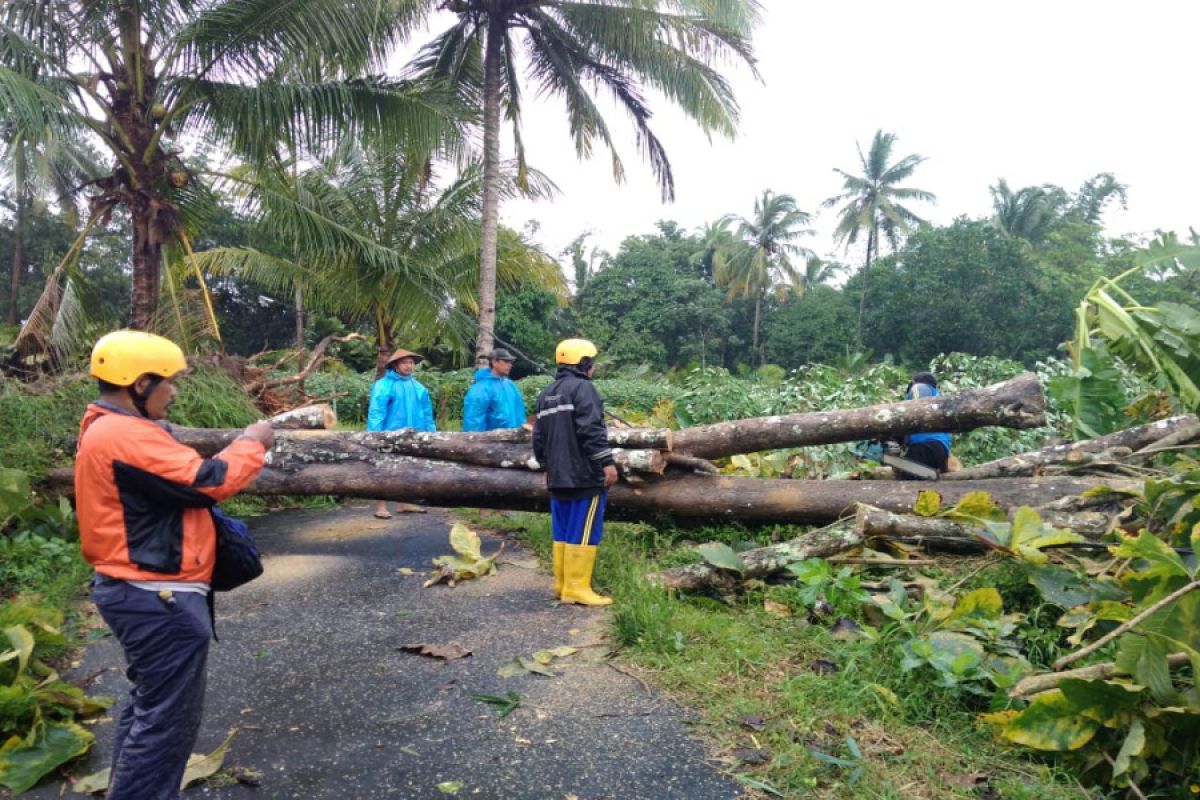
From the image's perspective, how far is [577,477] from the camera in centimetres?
513

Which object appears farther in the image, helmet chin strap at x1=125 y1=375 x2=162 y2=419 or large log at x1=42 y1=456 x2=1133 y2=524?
large log at x1=42 y1=456 x2=1133 y2=524

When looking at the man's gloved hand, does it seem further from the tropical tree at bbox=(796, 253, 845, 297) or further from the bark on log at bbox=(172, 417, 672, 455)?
the tropical tree at bbox=(796, 253, 845, 297)

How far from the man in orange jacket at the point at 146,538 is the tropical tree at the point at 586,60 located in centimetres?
982

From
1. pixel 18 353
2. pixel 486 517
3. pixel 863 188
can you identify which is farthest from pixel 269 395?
pixel 863 188

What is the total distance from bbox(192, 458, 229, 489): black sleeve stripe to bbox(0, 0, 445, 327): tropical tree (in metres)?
6.88

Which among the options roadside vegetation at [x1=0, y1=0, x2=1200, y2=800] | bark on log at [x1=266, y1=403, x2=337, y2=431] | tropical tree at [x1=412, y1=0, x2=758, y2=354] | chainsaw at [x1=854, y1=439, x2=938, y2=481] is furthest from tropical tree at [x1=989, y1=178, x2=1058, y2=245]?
bark on log at [x1=266, y1=403, x2=337, y2=431]

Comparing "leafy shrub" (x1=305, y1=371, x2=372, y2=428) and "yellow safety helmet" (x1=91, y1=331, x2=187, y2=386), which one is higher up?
"yellow safety helmet" (x1=91, y1=331, x2=187, y2=386)

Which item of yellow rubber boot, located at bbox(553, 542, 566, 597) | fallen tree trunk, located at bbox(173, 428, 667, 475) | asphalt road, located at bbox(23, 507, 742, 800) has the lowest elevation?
asphalt road, located at bbox(23, 507, 742, 800)

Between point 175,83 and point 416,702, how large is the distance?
7824 millimetres

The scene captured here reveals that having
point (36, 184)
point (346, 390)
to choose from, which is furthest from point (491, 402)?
point (36, 184)

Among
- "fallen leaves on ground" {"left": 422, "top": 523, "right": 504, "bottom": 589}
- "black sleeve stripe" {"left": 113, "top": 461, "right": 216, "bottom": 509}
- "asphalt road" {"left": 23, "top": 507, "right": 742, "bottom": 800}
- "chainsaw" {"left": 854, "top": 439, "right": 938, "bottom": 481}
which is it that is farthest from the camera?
"chainsaw" {"left": 854, "top": 439, "right": 938, "bottom": 481}

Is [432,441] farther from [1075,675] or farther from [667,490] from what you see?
[1075,675]

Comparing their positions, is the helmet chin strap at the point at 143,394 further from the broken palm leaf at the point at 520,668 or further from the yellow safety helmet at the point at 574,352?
the yellow safety helmet at the point at 574,352

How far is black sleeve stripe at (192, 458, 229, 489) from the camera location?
98.6 inches
